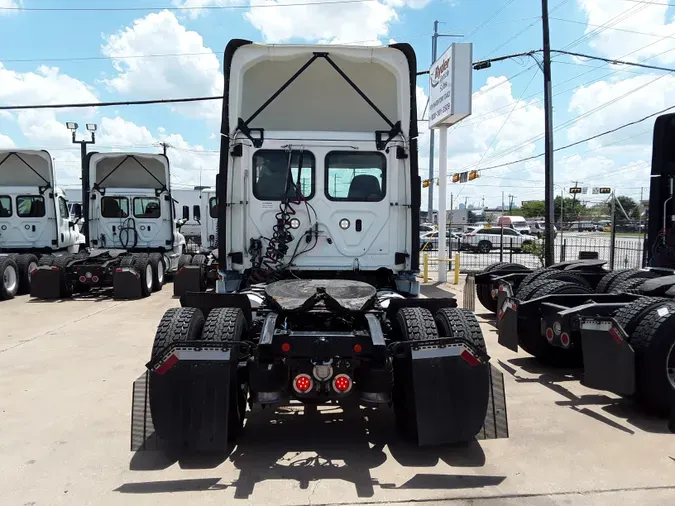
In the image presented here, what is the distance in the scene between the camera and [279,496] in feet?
11.8

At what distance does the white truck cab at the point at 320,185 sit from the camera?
593 cm

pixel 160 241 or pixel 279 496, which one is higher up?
pixel 160 241

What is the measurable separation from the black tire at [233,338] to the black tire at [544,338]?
3.90 m

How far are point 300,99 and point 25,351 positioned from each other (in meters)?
5.31

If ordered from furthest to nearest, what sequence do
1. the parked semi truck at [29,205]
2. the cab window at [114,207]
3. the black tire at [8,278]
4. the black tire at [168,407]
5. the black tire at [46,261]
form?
the cab window at [114,207], the parked semi truck at [29,205], the black tire at [46,261], the black tire at [8,278], the black tire at [168,407]

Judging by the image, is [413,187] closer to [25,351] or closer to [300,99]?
[300,99]

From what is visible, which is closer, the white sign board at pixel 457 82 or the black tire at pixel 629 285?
the black tire at pixel 629 285

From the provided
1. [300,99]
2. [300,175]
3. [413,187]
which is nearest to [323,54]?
[300,99]

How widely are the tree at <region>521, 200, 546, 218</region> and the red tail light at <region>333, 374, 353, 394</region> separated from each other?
304 feet

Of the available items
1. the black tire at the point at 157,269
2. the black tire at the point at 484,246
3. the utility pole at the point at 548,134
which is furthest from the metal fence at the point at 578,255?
the black tire at the point at 157,269

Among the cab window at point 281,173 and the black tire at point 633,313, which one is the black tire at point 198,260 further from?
the black tire at point 633,313

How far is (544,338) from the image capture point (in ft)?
22.1

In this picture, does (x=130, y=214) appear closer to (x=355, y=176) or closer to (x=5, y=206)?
(x=5, y=206)

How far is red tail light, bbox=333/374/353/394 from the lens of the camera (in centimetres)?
397
